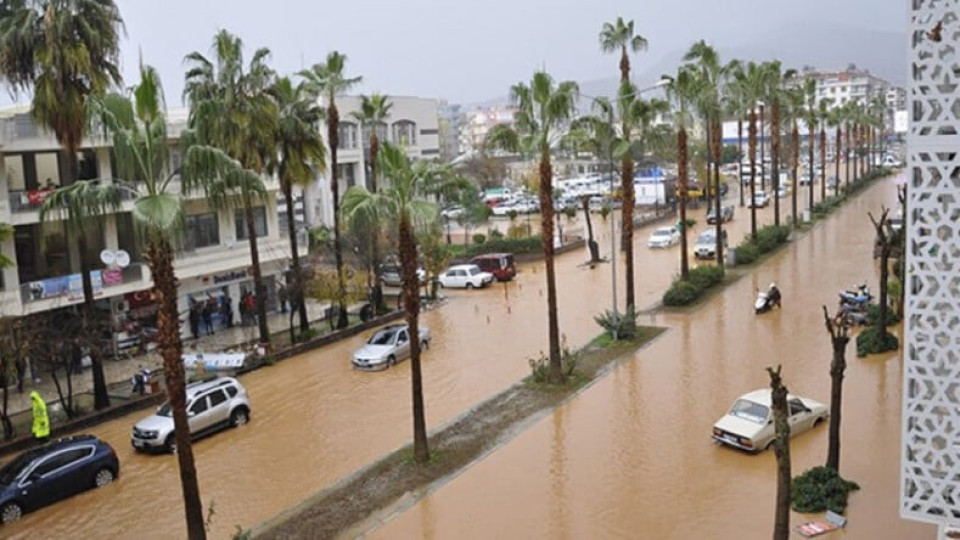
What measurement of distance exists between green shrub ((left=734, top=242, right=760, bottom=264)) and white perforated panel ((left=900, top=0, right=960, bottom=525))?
3446 centimetres

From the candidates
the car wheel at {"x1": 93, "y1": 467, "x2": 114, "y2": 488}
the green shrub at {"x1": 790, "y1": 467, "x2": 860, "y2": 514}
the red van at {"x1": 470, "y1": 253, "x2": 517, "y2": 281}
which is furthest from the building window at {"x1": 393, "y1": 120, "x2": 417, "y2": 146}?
the green shrub at {"x1": 790, "y1": 467, "x2": 860, "y2": 514}

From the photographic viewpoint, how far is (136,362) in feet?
101

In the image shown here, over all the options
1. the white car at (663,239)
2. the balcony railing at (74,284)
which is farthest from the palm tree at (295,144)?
the white car at (663,239)

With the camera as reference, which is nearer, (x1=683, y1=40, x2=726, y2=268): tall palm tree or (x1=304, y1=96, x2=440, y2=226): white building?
(x1=683, y1=40, x2=726, y2=268): tall palm tree

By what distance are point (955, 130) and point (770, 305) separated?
23828mm

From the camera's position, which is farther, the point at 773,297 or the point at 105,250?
the point at 773,297

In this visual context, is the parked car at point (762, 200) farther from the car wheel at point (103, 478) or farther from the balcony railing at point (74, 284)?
the car wheel at point (103, 478)

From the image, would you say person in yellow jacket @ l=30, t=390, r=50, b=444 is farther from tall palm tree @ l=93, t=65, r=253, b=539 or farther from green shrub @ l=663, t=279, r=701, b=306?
green shrub @ l=663, t=279, r=701, b=306

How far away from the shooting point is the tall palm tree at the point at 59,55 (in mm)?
23094

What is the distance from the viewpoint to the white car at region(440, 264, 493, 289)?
45344mm

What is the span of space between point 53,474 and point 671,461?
43.7 feet

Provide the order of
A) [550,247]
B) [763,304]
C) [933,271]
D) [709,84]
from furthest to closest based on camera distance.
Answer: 1. [709,84]
2. [763,304]
3. [550,247]
4. [933,271]

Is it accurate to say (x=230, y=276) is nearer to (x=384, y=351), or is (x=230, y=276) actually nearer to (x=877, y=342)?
(x=384, y=351)

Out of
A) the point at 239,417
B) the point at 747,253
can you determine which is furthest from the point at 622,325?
the point at 747,253
